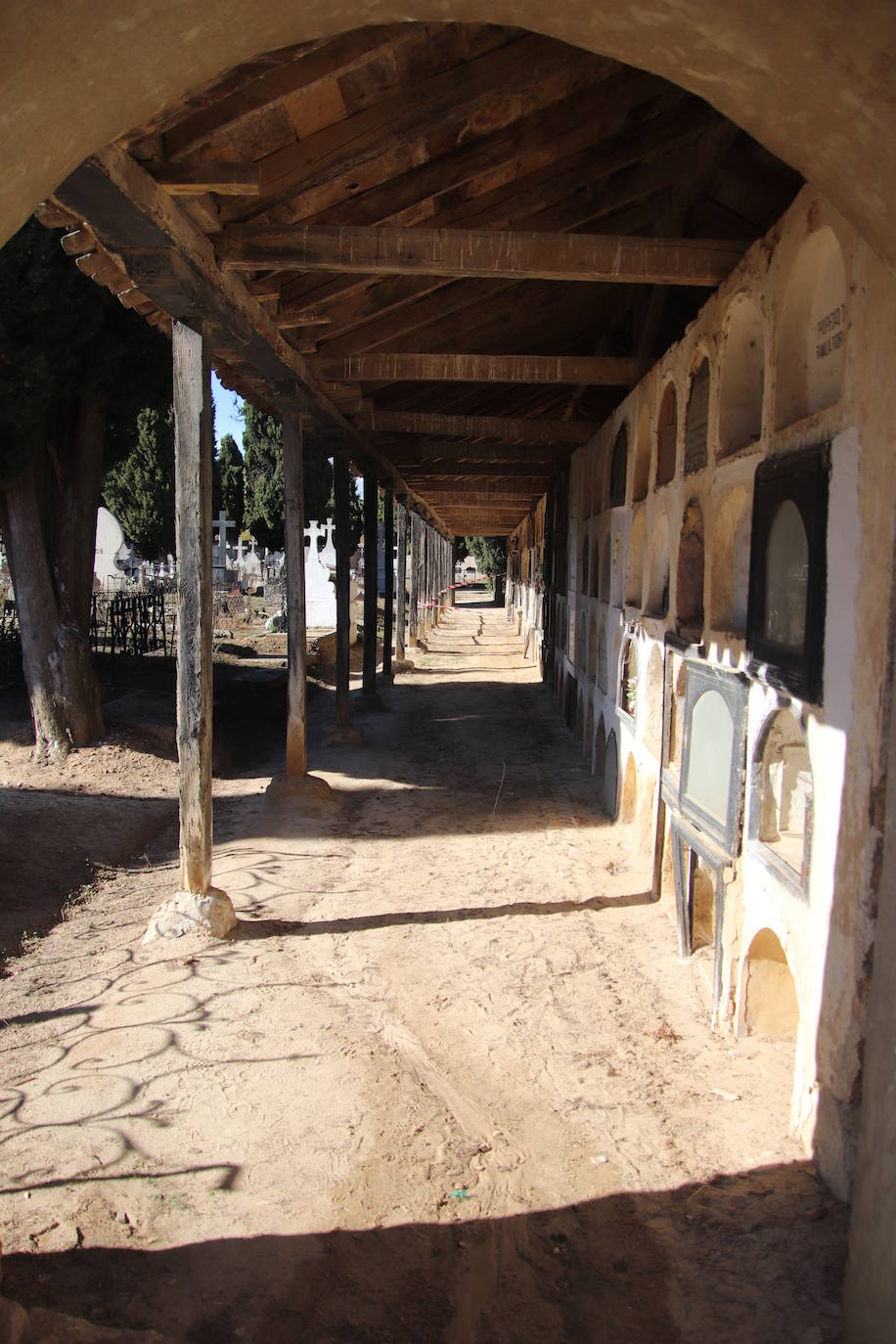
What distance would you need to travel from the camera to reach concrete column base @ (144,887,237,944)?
5293mm

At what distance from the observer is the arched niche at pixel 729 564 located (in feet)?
15.5

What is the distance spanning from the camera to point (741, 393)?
459 centimetres

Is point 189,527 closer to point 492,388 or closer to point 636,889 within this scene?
point 636,889

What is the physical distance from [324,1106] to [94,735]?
24.1ft

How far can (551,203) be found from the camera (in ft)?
18.5

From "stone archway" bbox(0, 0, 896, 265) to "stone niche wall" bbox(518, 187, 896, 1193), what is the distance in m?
0.55

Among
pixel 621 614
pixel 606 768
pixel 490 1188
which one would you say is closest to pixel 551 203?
pixel 621 614

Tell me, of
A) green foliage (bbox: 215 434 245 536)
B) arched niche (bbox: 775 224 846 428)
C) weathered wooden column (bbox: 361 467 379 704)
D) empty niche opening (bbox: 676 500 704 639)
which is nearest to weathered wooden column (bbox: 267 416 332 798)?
empty niche opening (bbox: 676 500 704 639)

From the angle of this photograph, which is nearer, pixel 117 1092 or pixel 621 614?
pixel 117 1092

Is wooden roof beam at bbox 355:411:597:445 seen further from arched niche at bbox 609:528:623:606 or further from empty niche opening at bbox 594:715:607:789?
empty niche opening at bbox 594:715:607:789

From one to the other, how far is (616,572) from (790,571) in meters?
4.74

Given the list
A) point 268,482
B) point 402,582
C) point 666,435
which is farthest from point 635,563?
point 268,482

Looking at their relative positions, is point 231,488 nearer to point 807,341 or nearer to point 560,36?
point 807,341

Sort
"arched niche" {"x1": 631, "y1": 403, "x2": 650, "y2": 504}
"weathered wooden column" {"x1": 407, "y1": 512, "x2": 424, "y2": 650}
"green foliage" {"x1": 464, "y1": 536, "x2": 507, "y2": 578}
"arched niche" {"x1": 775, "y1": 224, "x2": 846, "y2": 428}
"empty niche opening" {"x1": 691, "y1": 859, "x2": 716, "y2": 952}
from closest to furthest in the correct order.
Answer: "arched niche" {"x1": 775, "y1": 224, "x2": 846, "y2": 428}
"empty niche opening" {"x1": 691, "y1": 859, "x2": 716, "y2": 952}
"arched niche" {"x1": 631, "y1": 403, "x2": 650, "y2": 504}
"weathered wooden column" {"x1": 407, "y1": 512, "x2": 424, "y2": 650}
"green foliage" {"x1": 464, "y1": 536, "x2": 507, "y2": 578}
